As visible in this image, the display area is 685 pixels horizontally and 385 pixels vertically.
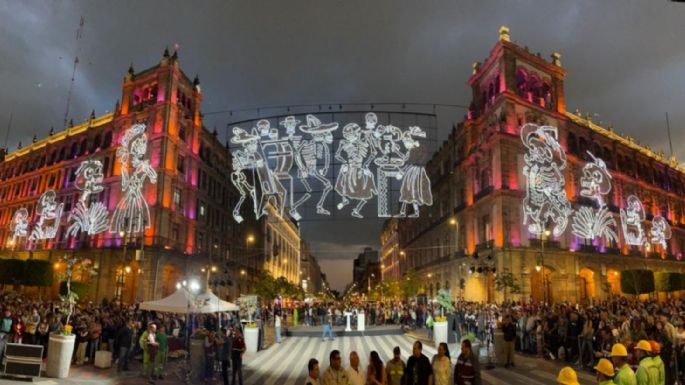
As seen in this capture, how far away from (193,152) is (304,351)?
3555cm

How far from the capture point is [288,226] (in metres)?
107

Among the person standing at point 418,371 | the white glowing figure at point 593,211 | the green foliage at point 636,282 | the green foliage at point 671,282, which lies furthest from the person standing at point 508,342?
the green foliage at point 671,282

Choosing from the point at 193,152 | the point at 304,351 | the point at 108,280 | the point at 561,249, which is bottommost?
the point at 304,351

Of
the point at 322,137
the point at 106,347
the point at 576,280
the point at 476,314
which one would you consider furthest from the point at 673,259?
the point at 106,347

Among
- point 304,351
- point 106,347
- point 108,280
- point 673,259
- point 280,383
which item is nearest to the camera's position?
point 280,383

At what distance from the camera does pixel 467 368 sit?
357 inches

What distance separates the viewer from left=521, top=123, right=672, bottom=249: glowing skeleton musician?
42.1 meters

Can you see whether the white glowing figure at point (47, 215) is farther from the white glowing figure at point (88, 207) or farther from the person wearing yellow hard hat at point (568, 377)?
the person wearing yellow hard hat at point (568, 377)

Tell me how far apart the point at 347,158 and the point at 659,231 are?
45.5 metres

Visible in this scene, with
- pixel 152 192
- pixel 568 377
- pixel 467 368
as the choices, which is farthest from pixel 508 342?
pixel 152 192

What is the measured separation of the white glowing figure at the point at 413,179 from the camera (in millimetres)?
29781

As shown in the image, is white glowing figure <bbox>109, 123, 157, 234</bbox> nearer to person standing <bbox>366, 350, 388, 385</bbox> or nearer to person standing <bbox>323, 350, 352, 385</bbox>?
person standing <bbox>323, 350, 352, 385</bbox>

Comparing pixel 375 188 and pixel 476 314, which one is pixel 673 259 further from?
pixel 375 188

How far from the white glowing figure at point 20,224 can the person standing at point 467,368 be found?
63389mm
